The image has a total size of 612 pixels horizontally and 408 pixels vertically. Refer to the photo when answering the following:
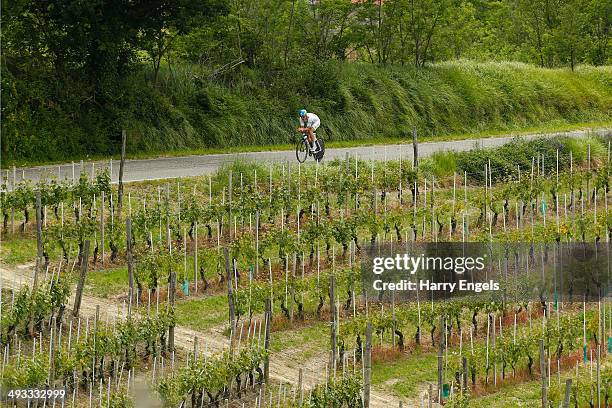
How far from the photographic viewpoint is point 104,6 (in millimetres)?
27031

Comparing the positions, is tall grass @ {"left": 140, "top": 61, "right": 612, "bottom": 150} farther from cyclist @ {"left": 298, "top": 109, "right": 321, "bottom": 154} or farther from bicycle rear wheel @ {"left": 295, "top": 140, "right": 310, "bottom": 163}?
cyclist @ {"left": 298, "top": 109, "right": 321, "bottom": 154}

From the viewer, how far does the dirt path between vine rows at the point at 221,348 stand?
15.6 m

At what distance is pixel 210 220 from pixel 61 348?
20.3ft

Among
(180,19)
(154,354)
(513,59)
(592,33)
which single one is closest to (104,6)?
(180,19)

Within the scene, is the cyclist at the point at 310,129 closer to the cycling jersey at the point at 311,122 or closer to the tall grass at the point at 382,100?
the cycling jersey at the point at 311,122

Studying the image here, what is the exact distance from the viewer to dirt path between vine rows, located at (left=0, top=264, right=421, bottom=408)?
15.6m

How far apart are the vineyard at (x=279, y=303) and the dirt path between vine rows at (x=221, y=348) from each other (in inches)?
1.4

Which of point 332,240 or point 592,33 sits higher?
point 592,33

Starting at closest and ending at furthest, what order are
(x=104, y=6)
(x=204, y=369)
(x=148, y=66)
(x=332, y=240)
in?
(x=204, y=369) < (x=332, y=240) < (x=104, y=6) < (x=148, y=66)

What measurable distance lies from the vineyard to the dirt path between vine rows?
4cm

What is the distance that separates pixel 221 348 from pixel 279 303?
1.85m

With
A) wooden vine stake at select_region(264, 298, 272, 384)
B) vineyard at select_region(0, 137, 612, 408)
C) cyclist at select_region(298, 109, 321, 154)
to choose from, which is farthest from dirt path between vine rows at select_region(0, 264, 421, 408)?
cyclist at select_region(298, 109, 321, 154)

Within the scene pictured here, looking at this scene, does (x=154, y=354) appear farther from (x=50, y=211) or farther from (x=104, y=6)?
(x=104, y=6)

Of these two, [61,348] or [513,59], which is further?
[513,59]
